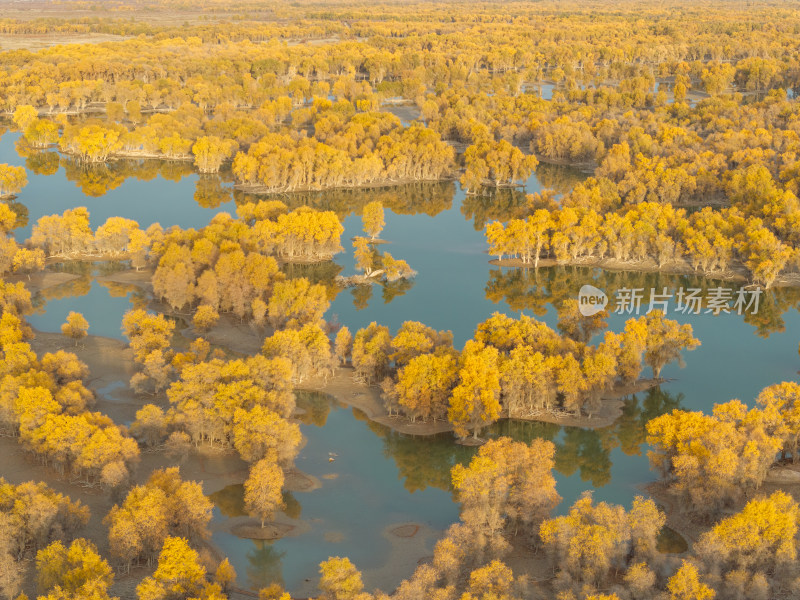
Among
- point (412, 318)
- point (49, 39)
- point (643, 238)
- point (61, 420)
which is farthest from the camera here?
point (49, 39)

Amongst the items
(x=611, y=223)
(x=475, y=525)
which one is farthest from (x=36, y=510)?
(x=611, y=223)

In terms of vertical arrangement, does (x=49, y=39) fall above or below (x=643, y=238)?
above

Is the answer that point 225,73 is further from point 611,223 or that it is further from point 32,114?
point 611,223

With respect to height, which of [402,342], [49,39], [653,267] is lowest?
[653,267]

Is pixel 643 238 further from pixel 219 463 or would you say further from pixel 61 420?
pixel 61 420

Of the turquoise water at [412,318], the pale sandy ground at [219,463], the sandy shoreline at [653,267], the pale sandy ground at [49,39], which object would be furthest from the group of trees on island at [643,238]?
the pale sandy ground at [49,39]

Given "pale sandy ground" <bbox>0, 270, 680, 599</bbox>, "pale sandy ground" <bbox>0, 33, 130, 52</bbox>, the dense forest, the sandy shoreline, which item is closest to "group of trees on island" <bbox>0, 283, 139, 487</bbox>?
the dense forest

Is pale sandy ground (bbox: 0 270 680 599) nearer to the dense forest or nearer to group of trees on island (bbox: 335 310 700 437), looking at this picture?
the dense forest

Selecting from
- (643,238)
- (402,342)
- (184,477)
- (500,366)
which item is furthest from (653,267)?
(184,477)
